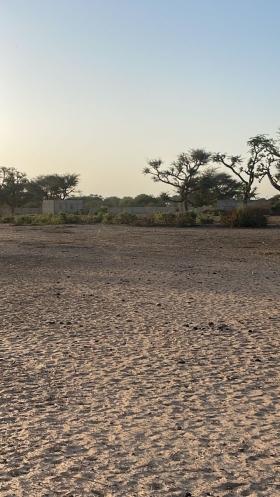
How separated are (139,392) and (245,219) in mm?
37936

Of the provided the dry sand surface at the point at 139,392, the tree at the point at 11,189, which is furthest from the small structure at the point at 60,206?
the dry sand surface at the point at 139,392

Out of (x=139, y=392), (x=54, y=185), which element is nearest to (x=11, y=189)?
(x=54, y=185)

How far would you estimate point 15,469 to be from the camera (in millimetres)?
3609

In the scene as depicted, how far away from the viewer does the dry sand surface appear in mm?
3541

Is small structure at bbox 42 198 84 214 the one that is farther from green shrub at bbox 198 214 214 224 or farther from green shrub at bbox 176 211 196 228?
green shrub at bbox 176 211 196 228

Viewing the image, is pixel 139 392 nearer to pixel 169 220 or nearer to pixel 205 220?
pixel 169 220

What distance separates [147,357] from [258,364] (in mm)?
1211

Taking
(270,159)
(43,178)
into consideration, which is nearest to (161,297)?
(270,159)

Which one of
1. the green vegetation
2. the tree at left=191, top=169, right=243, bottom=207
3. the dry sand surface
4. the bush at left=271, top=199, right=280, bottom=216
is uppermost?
the tree at left=191, top=169, right=243, bottom=207

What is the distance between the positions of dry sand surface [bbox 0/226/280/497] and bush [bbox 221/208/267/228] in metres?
30.7

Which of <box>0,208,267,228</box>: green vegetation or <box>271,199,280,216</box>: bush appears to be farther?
<box>271,199,280,216</box>: bush

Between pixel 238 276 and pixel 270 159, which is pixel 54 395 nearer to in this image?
pixel 238 276

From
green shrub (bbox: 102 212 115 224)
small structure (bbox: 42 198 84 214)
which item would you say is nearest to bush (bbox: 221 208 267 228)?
green shrub (bbox: 102 212 115 224)

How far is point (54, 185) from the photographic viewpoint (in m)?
90.9
